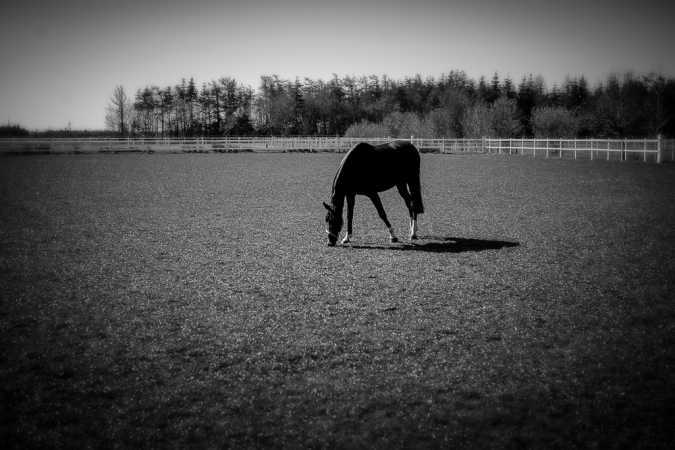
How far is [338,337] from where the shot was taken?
4645mm

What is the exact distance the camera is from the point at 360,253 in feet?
26.8

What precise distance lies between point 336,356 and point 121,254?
5.47m

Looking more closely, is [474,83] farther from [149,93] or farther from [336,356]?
[336,356]

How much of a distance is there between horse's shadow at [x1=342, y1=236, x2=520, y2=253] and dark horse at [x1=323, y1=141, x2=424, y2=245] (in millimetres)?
338

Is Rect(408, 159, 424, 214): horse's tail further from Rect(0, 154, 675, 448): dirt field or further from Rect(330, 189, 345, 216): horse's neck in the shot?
Rect(330, 189, 345, 216): horse's neck

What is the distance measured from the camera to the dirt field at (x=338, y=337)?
10.6 ft

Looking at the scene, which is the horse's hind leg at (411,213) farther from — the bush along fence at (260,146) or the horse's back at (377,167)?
the bush along fence at (260,146)

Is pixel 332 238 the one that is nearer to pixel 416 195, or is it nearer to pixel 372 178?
pixel 372 178

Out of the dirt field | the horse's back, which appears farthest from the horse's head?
the horse's back

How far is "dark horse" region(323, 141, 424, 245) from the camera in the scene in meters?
8.70

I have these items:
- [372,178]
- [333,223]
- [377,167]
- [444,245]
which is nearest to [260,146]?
[377,167]

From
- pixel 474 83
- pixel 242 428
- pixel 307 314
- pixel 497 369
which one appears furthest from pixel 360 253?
pixel 474 83

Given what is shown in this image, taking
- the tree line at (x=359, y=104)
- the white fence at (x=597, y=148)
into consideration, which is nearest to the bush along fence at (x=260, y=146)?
the white fence at (x=597, y=148)

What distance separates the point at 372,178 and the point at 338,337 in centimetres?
505
